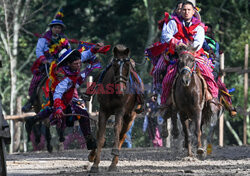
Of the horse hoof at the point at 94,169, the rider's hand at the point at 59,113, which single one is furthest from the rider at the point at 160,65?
the horse hoof at the point at 94,169

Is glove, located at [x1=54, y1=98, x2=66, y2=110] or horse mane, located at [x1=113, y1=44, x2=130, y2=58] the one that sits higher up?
horse mane, located at [x1=113, y1=44, x2=130, y2=58]

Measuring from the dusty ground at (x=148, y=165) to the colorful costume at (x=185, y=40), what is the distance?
4.35ft

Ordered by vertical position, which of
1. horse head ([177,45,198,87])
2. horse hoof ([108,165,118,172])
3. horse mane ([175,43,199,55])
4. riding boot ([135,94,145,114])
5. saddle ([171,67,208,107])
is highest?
horse mane ([175,43,199,55])

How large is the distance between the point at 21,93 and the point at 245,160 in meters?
20.7

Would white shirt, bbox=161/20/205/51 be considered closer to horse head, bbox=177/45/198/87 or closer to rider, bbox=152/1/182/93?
rider, bbox=152/1/182/93

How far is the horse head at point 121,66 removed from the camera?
1102 centimetres

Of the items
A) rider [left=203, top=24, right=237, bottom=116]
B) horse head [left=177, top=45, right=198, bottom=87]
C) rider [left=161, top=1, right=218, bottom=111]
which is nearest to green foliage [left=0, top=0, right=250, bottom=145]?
rider [left=203, top=24, right=237, bottom=116]

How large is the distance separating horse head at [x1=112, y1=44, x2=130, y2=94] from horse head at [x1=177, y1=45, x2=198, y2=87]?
1.71 meters

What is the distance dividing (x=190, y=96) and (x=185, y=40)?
141 centimetres

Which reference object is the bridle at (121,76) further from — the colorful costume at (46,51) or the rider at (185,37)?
the colorful costume at (46,51)

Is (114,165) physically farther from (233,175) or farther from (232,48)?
(232,48)

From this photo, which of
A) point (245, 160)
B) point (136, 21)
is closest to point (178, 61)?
point (245, 160)

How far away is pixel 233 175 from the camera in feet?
33.1

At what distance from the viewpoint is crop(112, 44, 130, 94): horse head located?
11.0m
